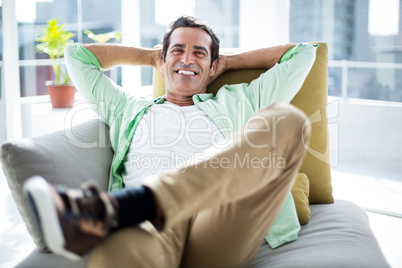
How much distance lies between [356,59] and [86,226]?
9.13ft

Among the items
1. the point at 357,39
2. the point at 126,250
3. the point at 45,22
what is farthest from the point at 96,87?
the point at 45,22

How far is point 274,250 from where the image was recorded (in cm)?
149

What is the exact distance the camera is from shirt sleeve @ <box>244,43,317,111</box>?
1851 millimetres

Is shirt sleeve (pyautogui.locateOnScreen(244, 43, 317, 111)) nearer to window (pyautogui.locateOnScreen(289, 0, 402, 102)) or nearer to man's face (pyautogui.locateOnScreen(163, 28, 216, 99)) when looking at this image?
man's face (pyautogui.locateOnScreen(163, 28, 216, 99))

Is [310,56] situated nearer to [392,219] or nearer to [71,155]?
[71,155]

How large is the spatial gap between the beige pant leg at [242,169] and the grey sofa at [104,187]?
0.98ft

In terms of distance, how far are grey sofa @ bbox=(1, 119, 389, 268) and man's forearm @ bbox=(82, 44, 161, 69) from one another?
0.43m

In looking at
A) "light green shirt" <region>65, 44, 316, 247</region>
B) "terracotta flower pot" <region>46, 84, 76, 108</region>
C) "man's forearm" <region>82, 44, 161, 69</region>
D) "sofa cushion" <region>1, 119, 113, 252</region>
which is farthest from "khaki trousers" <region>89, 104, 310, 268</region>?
"terracotta flower pot" <region>46, 84, 76, 108</region>

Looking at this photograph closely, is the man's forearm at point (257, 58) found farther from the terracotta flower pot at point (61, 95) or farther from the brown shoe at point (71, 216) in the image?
the terracotta flower pot at point (61, 95)

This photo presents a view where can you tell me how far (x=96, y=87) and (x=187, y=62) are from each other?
1.43 feet

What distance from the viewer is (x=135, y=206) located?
102 cm

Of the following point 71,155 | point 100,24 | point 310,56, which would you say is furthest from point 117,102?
point 100,24

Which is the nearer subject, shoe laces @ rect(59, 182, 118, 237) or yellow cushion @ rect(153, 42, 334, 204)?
shoe laces @ rect(59, 182, 118, 237)

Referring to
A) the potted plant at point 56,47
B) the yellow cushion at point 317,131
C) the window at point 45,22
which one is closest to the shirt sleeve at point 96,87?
the yellow cushion at point 317,131
